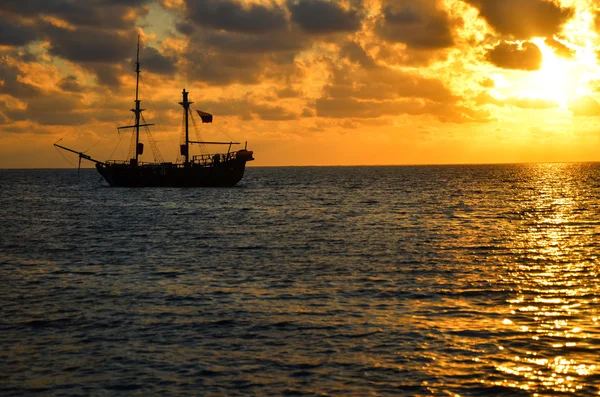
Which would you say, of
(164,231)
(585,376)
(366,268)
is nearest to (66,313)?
(366,268)

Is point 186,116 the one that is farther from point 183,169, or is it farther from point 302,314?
point 302,314

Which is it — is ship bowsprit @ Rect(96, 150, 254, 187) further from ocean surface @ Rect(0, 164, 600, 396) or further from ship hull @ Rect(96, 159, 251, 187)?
ocean surface @ Rect(0, 164, 600, 396)

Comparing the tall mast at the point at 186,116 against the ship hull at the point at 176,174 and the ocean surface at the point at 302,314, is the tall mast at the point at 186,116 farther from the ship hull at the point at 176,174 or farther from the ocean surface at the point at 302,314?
the ocean surface at the point at 302,314

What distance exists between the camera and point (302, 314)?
72.6 feet

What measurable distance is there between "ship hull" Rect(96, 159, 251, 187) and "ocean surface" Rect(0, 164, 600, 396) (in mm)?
73108

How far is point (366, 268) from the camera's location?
3191 cm

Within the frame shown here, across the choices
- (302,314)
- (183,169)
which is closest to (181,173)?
(183,169)

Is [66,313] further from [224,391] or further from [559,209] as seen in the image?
[559,209]

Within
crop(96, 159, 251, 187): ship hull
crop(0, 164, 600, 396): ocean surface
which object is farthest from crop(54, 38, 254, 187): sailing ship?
crop(0, 164, 600, 396): ocean surface

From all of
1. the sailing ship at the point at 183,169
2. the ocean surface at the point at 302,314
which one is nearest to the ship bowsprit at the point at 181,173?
the sailing ship at the point at 183,169

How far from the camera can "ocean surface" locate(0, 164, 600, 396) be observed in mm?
15930

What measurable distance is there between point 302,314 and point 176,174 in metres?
102

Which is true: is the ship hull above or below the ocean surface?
above

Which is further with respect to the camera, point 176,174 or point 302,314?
point 176,174
